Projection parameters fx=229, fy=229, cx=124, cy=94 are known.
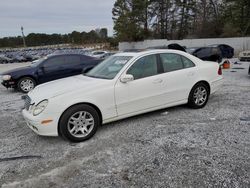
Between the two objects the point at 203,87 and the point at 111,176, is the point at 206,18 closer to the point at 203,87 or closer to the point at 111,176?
the point at 203,87

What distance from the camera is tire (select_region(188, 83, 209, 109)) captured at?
5113 mm

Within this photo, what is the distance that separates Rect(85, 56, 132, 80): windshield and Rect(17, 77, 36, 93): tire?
15.2ft

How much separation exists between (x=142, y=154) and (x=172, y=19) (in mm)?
42074

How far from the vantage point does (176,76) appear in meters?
4.76

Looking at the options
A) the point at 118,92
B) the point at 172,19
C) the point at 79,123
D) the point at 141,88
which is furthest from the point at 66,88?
the point at 172,19

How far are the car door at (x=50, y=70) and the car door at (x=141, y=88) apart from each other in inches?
189

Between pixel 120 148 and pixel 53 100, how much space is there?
1.30 metres

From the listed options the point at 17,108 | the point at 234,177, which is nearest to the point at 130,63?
the point at 234,177

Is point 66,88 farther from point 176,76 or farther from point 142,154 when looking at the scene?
point 176,76

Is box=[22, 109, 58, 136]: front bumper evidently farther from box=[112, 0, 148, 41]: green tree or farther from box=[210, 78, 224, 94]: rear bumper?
box=[112, 0, 148, 41]: green tree

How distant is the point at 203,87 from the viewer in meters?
5.27

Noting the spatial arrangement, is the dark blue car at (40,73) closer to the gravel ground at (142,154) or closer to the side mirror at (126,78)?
the gravel ground at (142,154)

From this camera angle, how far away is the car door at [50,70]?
27.5 ft

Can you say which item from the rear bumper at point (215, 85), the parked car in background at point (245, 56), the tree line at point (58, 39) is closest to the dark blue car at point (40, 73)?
the rear bumper at point (215, 85)
